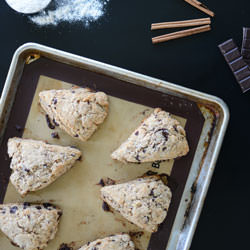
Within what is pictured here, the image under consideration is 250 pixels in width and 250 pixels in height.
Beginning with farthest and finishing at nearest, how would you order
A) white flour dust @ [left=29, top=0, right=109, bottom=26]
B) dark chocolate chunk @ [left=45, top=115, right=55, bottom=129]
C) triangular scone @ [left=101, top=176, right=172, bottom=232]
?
white flour dust @ [left=29, top=0, right=109, bottom=26] → dark chocolate chunk @ [left=45, top=115, right=55, bottom=129] → triangular scone @ [left=101, top=176, right=172, bottom=232]

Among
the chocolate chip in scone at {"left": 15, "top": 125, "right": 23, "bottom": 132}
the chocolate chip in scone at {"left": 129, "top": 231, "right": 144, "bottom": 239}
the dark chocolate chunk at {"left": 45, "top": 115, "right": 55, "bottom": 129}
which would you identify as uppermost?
the dark chocolate chunk at {"left": 45, "top": 115, "right": 55, "bottom": 129}

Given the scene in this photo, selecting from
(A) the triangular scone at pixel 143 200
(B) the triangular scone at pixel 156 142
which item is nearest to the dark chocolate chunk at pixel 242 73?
(B) the triangular scone at pixel 156 142

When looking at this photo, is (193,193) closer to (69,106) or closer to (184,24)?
(69,106)

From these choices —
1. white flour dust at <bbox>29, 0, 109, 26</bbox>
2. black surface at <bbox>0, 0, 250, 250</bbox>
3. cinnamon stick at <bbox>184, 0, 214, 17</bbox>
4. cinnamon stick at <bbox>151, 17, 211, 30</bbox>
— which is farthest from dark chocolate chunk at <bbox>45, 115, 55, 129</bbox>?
cinnamon stick at <bbox>184, 0, 214, 17</bbox>

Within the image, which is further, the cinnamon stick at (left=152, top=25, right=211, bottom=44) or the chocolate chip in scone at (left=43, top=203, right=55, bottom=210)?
the cinnamon stick at (left=152, top=25, right=211, bottom=44)

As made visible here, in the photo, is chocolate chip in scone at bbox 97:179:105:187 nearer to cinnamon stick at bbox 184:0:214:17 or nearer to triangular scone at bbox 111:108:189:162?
triangular scone at bbox 111:108:189:162

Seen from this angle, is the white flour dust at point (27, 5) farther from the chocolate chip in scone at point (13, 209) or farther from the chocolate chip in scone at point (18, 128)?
the chocolate chip in scone at point (13, 209)

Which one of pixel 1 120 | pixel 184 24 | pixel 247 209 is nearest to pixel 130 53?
pixel 184 24
